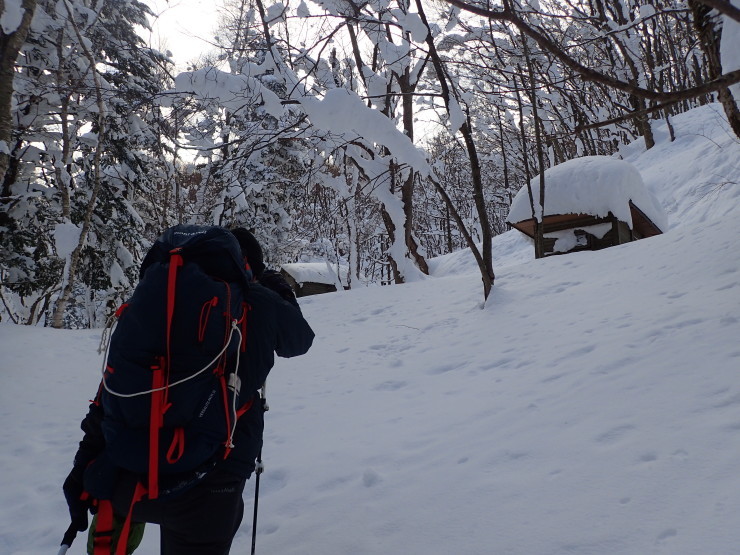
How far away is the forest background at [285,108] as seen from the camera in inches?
192

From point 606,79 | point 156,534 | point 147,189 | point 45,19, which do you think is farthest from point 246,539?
point 147,189

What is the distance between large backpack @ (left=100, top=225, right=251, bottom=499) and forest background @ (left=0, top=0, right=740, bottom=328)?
1507 millimetres

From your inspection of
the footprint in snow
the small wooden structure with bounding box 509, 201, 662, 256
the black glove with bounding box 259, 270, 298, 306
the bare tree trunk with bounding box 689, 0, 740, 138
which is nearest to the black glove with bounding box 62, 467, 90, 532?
the black glove with bounding box 259, 270, 298, 306

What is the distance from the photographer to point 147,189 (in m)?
15.1

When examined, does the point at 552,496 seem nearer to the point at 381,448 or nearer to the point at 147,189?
the point at 381,448

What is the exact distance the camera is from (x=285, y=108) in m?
7.19

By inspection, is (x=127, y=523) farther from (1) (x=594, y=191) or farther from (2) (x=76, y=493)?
(1) (x=594, y=191)

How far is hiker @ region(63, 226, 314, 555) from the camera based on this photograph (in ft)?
5.33

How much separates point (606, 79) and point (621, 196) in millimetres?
6769

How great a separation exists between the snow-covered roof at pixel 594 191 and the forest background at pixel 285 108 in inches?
13.4

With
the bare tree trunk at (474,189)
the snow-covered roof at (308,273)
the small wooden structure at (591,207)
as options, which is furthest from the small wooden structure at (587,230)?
the snow-covered roof at (308,273)

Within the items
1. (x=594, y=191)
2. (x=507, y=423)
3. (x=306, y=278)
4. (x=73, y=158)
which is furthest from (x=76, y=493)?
(x=306, y=278)

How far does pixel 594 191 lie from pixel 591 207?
27 centimetres

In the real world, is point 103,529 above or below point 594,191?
below
